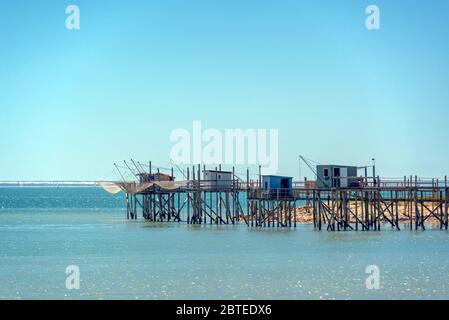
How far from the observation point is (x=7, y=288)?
34219mm

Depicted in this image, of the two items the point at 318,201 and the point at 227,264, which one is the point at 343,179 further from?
the point at 227,264

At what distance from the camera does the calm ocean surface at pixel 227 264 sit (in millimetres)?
33156

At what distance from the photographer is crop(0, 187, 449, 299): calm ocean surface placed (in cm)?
3316

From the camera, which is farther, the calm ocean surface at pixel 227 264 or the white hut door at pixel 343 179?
the white hut door at pixel 343 179

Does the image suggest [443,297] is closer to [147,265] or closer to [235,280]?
[235,280]

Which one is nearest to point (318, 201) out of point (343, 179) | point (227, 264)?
point (343, 179)

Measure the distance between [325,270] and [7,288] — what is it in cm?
1371

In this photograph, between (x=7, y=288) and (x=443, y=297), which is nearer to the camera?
(x=443, y=297)

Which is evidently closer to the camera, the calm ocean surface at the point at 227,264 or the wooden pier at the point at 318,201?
the calm ocean surface at the point at 227,264

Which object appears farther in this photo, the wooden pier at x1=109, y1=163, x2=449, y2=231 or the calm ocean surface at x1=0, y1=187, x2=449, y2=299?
the wooden pier at x1=109, y1=163, x2=449, y2=231

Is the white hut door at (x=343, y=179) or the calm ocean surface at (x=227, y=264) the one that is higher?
the white hut door at (x=343, y=179)
